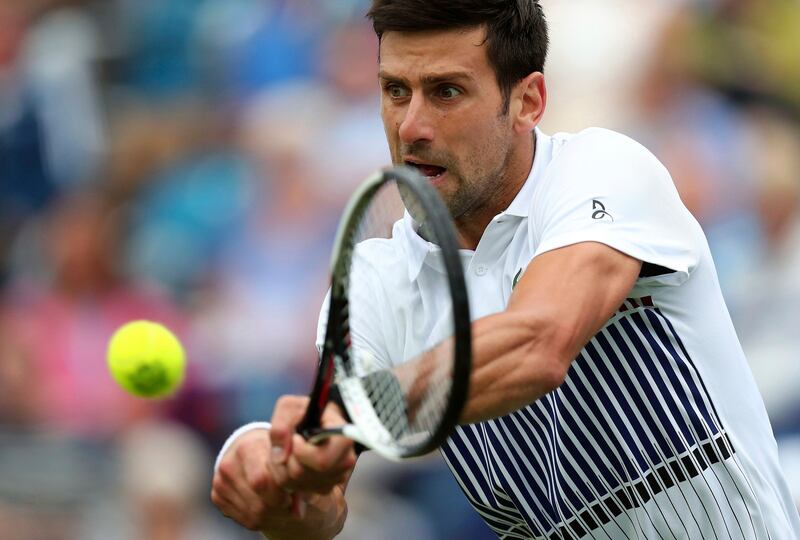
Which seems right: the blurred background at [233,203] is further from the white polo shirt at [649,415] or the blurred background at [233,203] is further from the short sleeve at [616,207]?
the short sleeve at [616,207]

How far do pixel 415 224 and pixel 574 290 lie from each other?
963 millimetres

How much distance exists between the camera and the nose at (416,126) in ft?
11.8

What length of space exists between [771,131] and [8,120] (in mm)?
4059

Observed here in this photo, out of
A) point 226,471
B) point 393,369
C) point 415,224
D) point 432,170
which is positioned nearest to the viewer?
point 393,369

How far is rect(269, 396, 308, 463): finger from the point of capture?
9.32 ft

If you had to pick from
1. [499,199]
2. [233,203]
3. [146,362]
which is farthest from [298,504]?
[233,203]

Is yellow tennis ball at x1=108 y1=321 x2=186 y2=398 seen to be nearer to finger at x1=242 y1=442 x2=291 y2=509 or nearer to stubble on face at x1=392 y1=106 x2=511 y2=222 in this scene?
stubble on face at x1=392 y1=106 x2=511 y2=222

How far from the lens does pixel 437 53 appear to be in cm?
364

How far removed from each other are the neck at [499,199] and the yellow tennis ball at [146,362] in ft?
5.50

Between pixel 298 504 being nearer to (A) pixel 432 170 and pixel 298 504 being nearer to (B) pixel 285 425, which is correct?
(B) pixel 285 425

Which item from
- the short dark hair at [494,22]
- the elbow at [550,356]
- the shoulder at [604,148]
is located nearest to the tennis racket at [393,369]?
the elbow at [550,356]

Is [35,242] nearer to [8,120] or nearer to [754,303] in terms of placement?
[8,120]

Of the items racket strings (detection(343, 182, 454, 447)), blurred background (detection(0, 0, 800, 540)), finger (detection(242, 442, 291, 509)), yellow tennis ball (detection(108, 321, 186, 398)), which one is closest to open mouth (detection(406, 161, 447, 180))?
racket strings (detection(343, 182, 454, 447))

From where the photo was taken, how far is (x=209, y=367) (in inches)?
257
